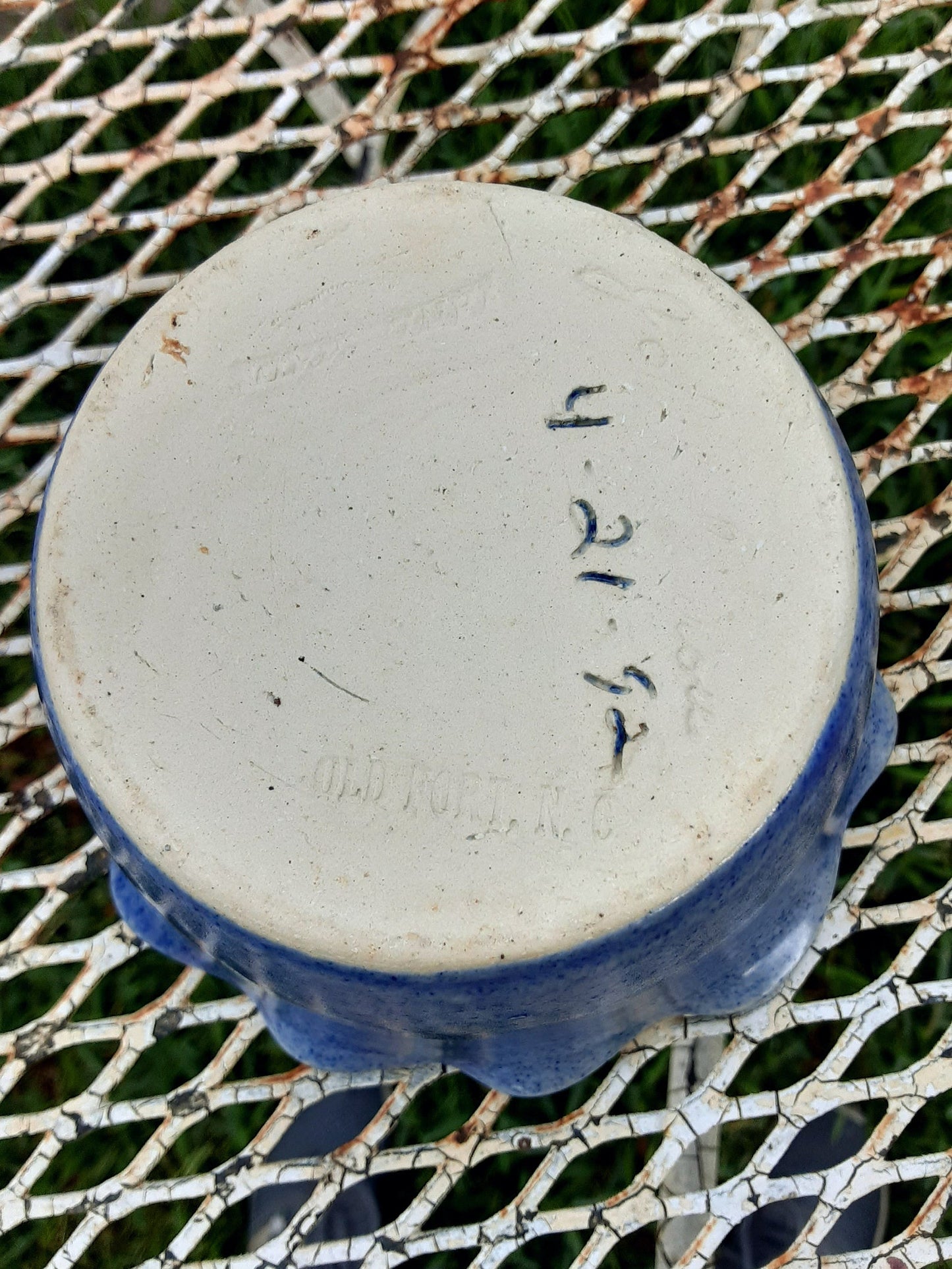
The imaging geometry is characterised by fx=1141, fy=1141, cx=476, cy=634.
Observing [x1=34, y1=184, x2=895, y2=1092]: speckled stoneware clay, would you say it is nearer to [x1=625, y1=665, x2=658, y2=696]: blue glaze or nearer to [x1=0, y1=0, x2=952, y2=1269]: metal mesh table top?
[x1=625, y1=665, x2=658, y2=696]: blue glaze

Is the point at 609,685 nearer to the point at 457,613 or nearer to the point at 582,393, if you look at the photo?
the point at 457,613

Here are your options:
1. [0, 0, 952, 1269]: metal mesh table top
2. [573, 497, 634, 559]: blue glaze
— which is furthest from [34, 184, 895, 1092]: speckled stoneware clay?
[0, 0, 952, 1269]: metal mesh table top

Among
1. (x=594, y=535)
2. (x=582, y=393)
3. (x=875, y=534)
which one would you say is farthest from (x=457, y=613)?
(x=875, y=534)

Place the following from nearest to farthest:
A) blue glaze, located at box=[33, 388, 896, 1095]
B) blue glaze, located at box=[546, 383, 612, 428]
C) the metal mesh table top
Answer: blue glaze, located at box=[33, 388, 896, 1095] < blue glaze, located at box=[546, 383, 612, 428] < the metal mesh table top

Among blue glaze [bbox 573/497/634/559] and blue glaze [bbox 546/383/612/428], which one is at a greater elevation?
blue glaze [bbox 546/383/612/428]

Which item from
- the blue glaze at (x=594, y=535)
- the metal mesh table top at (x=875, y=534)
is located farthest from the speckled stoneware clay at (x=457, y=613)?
the metal mesh table top at (x=875, y=534)

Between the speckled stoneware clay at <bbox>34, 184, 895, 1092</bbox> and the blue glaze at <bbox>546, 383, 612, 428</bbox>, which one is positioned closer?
Result: the speckled stoneware clay at <bbox>34, 184, 895, 1092</bbox>

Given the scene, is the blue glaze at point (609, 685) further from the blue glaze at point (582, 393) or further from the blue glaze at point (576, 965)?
the blue glaze at point (582, 393)

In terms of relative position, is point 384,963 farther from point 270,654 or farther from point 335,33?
point 335,33
